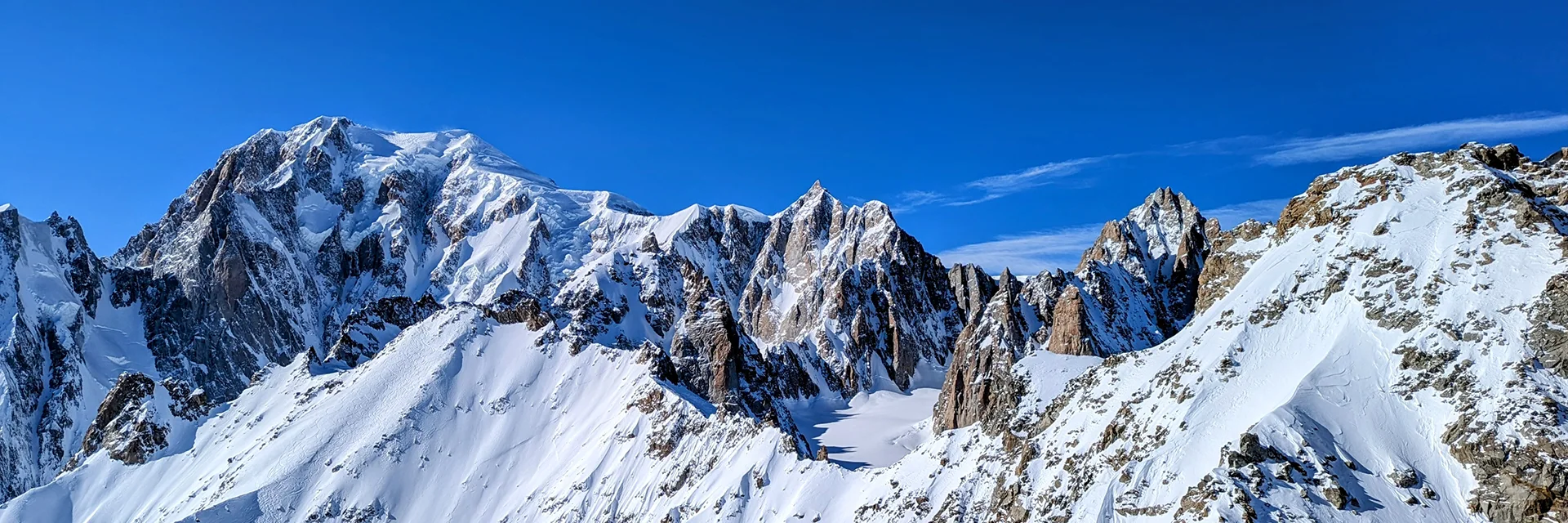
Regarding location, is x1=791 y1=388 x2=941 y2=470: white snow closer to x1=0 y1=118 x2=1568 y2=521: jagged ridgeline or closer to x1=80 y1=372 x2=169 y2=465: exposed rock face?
x1=0 y1=118 x2=1568 y2=521: jagged ridgeline

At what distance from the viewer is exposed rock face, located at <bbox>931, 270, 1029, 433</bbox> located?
129m

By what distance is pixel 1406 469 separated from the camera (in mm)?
53594

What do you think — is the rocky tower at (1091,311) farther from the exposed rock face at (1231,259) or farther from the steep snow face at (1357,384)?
the steep snow face at (1357,384)

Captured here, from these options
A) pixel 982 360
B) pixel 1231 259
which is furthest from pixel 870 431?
pixel 1231 259

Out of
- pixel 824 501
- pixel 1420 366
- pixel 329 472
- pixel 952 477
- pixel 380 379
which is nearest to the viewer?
pixel 1420 366

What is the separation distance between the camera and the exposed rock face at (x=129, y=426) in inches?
5512

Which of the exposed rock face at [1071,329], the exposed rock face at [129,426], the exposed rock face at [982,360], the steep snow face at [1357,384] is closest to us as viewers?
the steep snow face at [1357,384]

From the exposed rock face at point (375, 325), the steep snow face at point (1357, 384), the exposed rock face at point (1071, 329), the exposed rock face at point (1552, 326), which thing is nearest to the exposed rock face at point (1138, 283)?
the exposed rock face at point (1071, 329)

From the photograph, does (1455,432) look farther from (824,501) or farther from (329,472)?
(329,472)

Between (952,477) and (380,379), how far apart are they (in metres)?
94.2

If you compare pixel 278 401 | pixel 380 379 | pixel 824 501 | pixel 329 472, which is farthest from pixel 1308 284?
pixel 278 401

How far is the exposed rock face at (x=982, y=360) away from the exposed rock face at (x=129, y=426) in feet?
371

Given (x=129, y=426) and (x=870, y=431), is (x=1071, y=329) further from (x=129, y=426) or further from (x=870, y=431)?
(x=129, y=426)

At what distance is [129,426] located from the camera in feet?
469
